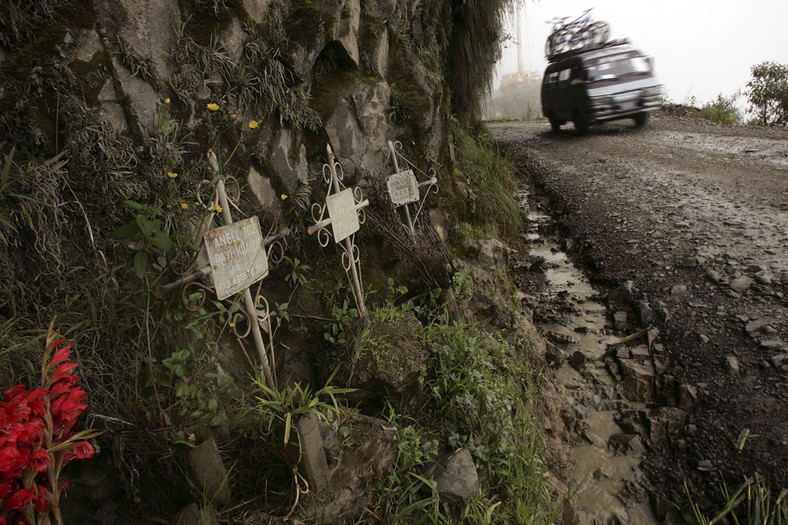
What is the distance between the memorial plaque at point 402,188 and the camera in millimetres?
3404

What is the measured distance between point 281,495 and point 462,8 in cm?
618

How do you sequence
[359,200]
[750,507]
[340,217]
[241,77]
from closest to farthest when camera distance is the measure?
[750,507] < [241,77] < [340,217] < [359,200]

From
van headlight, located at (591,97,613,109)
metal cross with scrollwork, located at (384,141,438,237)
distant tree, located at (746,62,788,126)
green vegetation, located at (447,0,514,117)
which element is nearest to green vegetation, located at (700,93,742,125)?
distant tree, located at (746,62,788,126)

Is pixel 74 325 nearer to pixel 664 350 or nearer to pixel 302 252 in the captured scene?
pixel 302 252

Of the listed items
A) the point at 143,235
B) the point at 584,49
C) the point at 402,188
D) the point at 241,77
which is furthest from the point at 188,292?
→ the point at 584,49

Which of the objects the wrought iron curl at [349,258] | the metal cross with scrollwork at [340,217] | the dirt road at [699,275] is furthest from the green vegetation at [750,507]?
the wrought iron curl at [349,258]

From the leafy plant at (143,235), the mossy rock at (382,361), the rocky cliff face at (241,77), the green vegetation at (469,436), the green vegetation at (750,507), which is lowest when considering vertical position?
the green vegetation at (750,507)

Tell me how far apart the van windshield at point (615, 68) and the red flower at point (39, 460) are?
9818mm

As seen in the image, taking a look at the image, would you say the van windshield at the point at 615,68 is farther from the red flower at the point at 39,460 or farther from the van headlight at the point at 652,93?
the red flower at the point at 39,460

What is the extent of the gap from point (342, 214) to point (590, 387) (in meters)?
2.50

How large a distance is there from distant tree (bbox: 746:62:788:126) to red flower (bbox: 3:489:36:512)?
13.0 m

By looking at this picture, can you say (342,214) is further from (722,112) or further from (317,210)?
(722,112)

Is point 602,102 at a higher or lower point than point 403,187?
higher

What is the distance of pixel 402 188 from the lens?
350 cm
